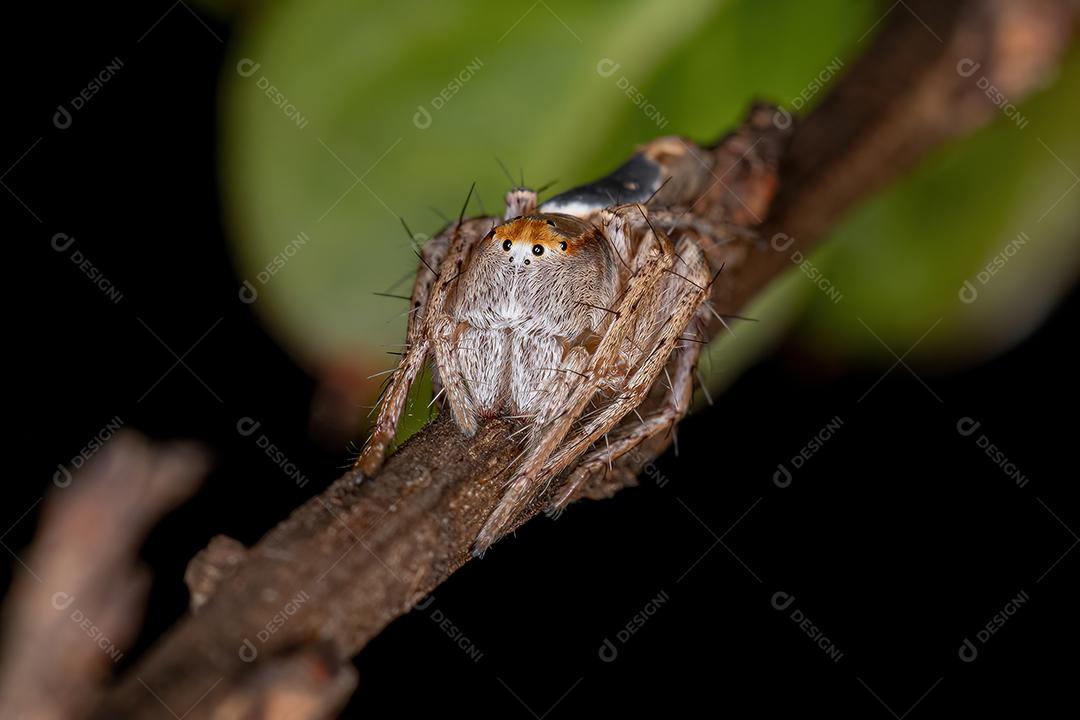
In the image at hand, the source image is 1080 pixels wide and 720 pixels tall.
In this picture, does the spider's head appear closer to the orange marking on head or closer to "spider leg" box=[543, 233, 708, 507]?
the orange marking on head

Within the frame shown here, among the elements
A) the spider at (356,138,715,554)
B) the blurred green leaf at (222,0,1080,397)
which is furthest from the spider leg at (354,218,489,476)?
the blurred green leaf at (222,0,1080,397)

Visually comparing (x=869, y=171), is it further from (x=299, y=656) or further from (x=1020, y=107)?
(x=299, y=656)

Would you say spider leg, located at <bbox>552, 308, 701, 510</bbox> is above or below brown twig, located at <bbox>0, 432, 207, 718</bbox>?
below

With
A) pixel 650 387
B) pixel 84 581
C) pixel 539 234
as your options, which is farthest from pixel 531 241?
pixel 84 581

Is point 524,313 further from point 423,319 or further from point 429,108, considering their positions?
point 429,108

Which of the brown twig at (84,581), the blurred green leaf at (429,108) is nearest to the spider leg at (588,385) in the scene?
the brown twig at (84,581)

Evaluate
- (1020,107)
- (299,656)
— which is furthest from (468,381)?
(1020,107)
